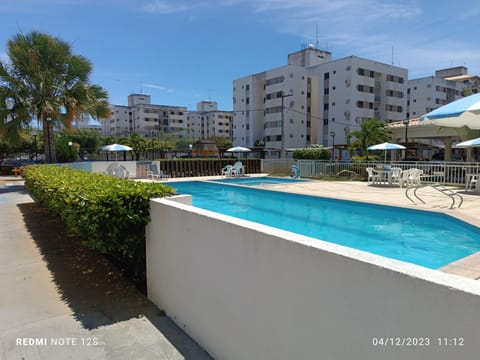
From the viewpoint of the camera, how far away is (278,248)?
6.98ft

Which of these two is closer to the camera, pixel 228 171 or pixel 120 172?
pixel 120 172

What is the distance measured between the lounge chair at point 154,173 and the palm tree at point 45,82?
16.8 feet

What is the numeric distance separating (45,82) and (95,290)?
48.8ft

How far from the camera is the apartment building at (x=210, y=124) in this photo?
11000 cm

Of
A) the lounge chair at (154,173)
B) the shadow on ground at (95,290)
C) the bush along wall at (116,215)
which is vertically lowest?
the shadow on ground at (95,290)

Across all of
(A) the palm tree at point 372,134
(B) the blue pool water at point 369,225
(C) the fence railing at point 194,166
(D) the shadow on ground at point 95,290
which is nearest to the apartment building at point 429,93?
(A) the palm tree at point 372,134

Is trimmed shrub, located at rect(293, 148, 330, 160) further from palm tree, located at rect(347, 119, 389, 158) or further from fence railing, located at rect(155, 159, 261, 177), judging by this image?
fence railing, located at rect(155, 159, 261, 177)

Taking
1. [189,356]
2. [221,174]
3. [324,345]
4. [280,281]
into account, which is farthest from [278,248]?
[221,174]

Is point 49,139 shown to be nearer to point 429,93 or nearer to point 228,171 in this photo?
point 228,171

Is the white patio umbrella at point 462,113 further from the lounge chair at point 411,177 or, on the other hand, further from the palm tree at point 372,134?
the palm tree at point 372,134

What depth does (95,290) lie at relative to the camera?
13.7 feet

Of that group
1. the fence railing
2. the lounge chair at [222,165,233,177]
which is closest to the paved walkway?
the fence railing

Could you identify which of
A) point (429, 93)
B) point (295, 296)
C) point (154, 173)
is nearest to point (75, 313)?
point (295, 296)

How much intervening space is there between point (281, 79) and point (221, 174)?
38.4 meters
